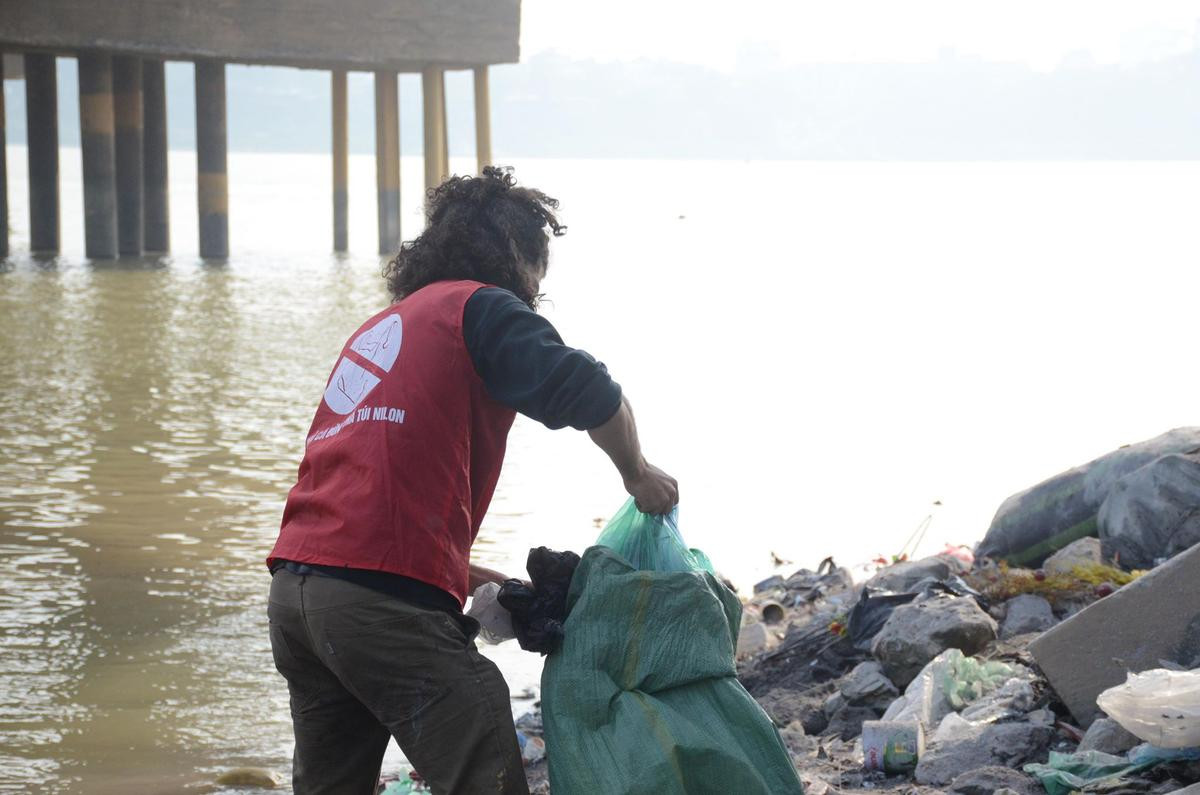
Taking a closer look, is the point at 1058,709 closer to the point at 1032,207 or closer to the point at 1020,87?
the point at 1032,207

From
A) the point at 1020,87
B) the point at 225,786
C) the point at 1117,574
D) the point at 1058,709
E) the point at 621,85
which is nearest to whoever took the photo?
the point at 1058,709

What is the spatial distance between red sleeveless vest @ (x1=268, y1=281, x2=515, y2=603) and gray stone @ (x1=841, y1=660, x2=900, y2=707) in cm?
212

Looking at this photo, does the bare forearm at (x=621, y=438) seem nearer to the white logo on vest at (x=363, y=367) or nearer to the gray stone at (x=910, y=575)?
the white logo on vest at (x=363, y=367)

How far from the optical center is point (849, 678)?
186 inches

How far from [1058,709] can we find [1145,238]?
31.6m

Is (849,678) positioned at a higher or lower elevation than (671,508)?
lower

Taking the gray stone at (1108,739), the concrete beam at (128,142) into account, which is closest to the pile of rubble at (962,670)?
the gray stone at (1108,739)

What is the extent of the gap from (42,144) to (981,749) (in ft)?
70.3

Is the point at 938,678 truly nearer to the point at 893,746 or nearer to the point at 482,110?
the point at 893,746

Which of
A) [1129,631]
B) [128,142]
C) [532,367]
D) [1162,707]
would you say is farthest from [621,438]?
[128,142]

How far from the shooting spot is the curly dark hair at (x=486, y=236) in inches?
117

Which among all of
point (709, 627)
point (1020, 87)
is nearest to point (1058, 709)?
point (709, 627)

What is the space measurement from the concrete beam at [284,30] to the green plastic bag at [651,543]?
18.8 metres

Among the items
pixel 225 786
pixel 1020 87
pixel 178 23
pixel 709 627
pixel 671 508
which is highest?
pixel 1020 87
